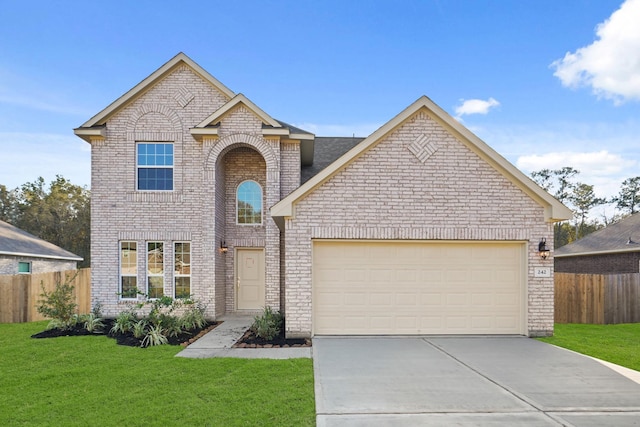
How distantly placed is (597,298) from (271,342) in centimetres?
1100

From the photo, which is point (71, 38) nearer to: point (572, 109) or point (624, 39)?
point (624, 39)

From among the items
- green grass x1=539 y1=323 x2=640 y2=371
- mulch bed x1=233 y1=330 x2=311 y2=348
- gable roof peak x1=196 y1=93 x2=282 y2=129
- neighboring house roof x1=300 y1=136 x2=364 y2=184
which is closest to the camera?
green grass x1=539 y1=323 x2=640 y2=371

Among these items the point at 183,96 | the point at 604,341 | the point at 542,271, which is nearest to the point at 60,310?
the point at 183,96

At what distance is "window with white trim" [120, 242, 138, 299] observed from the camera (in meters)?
11.2

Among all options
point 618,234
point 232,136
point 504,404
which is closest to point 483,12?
point 232,136

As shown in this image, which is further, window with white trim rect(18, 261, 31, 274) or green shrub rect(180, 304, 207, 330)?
window with white trim rect(18, 261, 31, 274)

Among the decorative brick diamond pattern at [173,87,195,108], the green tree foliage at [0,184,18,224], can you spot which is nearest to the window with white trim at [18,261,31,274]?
the decorative brick diamond pattern at [173,87,195,108]

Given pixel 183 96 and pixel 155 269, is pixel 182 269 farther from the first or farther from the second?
pixel 183 96

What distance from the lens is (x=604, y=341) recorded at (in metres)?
8.77

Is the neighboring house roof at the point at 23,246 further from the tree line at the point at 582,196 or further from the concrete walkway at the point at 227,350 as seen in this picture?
the tree line at the point at 582,196

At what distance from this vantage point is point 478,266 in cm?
863

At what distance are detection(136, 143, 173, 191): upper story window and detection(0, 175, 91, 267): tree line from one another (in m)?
29.6

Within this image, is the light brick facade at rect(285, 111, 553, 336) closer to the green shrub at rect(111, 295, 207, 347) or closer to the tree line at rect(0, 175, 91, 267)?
the green shrub at rect(111, 295, 207, 347)

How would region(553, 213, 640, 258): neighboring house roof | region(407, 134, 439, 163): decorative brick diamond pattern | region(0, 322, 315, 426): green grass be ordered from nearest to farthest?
region(0, 322, 315, 426): green grass, region(407, 134, 439, 163): decorative brick diamond pattern, region(553, 213, 640, 258): neighboring house roof
